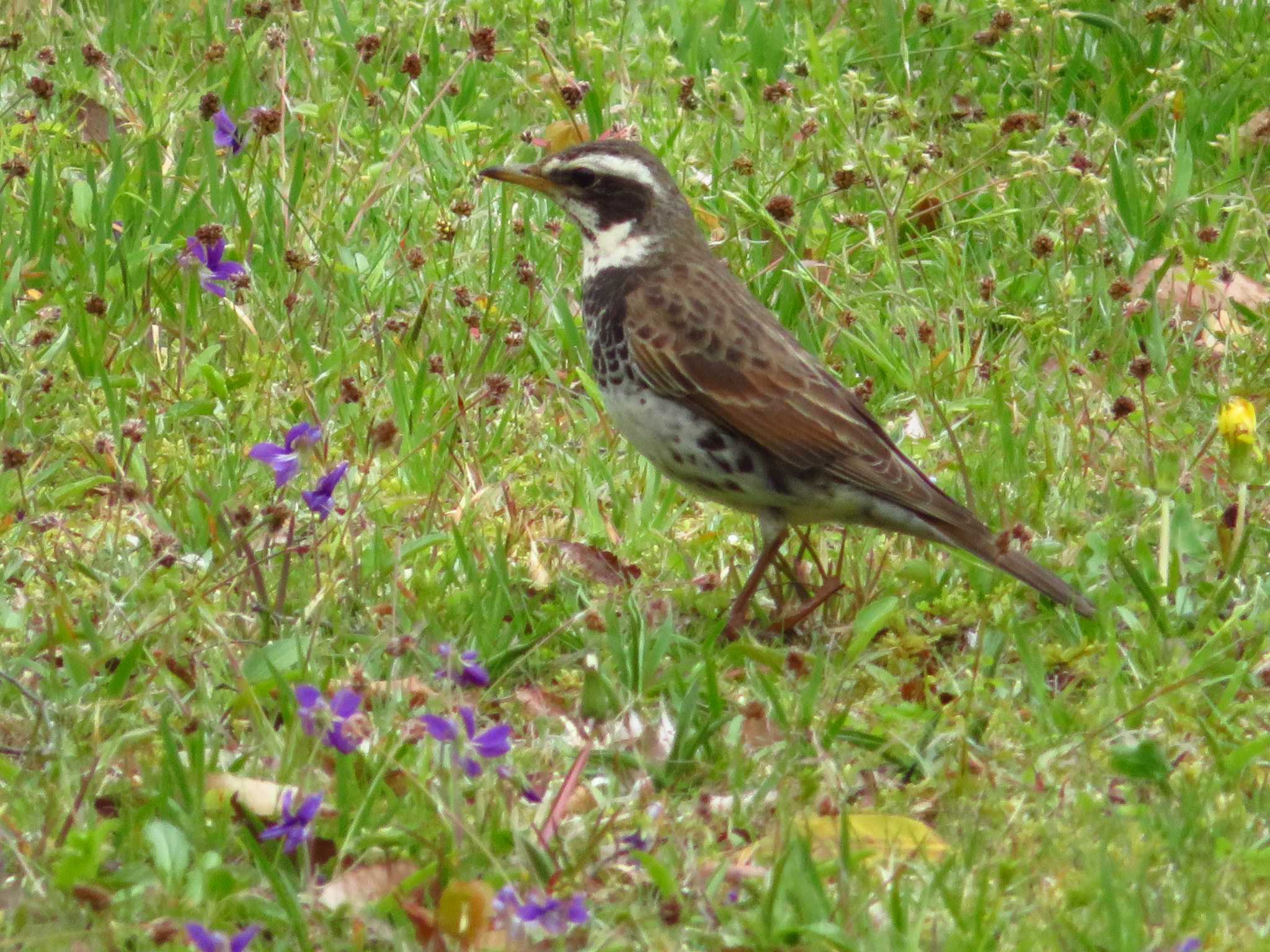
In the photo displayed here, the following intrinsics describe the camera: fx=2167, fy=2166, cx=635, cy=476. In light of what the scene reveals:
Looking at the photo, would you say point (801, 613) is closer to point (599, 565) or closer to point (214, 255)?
point (599, 565)

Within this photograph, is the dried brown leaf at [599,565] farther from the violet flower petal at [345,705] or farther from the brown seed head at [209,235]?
the violet flower petal at [345,705]

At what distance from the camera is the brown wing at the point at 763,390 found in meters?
A: 6.34

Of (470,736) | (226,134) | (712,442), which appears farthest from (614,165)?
(470,736)

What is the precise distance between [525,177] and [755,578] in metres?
1.68

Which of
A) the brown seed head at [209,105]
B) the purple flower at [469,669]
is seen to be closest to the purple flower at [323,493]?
the purple flower at [469,669]

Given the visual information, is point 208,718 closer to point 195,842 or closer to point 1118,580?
point 195,842

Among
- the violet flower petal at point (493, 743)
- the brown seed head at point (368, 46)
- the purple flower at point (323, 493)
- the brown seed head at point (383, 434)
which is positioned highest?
the brown seed head at point (368, 46)

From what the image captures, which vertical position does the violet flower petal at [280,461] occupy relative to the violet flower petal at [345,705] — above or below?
above

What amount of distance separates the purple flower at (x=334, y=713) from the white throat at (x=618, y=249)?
275cm

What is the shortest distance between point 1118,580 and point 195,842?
115 inches

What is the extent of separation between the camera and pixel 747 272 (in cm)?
848

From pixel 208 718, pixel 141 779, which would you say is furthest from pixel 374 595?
pixel 141 779

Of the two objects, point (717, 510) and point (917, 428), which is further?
point (917, 428)

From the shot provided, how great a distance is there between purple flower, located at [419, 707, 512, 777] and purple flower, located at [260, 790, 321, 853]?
0.28 meters
